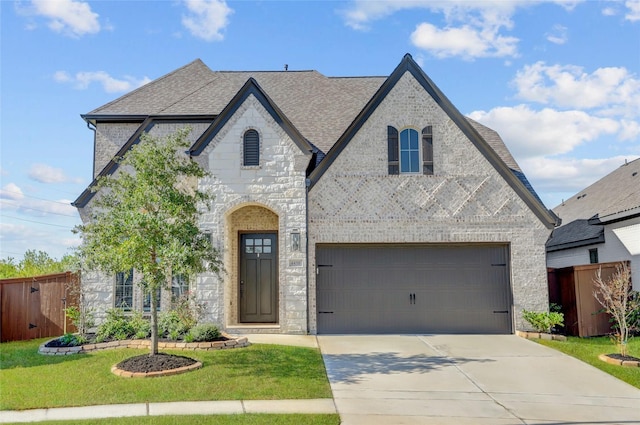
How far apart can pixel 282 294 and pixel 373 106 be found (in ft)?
18.6

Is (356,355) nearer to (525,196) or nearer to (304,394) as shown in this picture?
(304,394)

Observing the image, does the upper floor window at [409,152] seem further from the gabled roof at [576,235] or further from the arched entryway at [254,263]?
the gabled roof at [576,235]

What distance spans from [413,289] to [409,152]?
3782mm

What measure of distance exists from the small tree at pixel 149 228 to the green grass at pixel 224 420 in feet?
9.80

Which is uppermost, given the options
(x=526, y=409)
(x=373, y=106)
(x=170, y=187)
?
(x=373, y=106)

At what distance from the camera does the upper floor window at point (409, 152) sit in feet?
46.6

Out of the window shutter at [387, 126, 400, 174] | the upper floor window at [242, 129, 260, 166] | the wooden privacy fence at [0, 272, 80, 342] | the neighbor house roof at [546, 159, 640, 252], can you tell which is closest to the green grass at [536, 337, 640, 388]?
the neighbor house roof at [546, 159, 640, 252]

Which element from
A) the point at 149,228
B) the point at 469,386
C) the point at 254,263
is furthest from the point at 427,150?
the point at 149,228

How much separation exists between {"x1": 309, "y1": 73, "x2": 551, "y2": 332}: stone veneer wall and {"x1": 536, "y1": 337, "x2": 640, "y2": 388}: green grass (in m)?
1.44

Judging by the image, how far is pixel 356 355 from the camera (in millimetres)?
10844

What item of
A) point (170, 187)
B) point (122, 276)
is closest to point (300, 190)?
point (170, 187)

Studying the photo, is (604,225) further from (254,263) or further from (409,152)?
(254,263)

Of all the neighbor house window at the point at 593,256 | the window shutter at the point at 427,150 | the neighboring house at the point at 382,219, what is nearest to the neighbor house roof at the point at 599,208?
the neighbor house window at the point at 593,256

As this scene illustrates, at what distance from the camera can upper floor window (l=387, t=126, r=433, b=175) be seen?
14.2 metres
